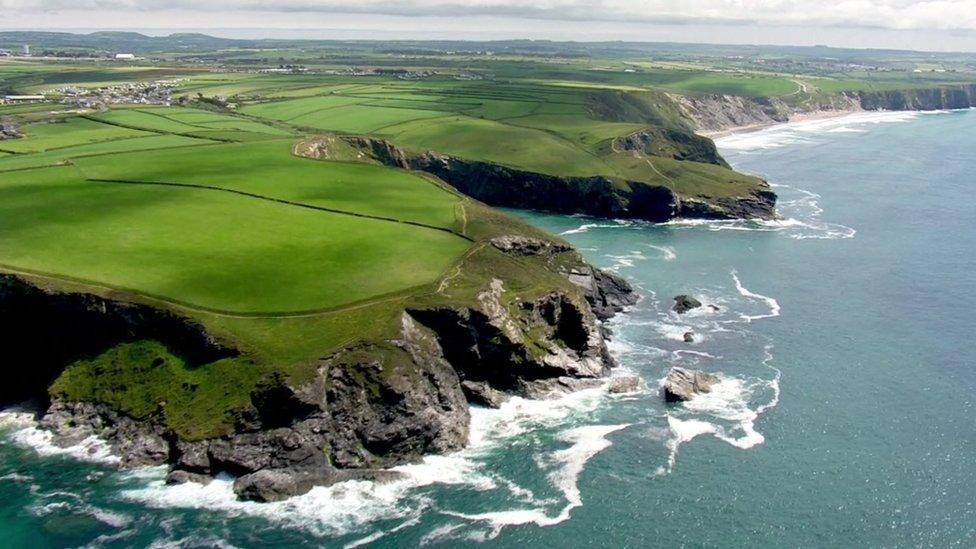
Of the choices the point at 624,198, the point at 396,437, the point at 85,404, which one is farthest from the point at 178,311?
the point at 624,198

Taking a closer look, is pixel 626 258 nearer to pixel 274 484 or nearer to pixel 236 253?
pixel 236 253

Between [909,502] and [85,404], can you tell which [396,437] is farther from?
[909,502]

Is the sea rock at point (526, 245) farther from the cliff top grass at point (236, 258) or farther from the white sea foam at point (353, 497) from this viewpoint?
the white sea foam at point (353, 497)

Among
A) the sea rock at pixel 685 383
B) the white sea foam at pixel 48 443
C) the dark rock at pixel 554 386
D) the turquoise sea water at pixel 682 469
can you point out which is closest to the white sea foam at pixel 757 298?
the turquoise sea water at pixel 682 469

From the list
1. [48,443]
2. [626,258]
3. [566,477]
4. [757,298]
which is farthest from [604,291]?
[48,443]

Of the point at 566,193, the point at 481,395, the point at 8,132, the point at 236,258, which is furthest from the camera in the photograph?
the point at 566,193

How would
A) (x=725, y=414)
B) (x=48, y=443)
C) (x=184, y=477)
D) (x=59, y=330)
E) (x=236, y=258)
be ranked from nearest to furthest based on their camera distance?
(x=184, y=477) → (x=48, y=443) → (x=59, y=330) → (x=725, y=414) → (x=236, y=258)
